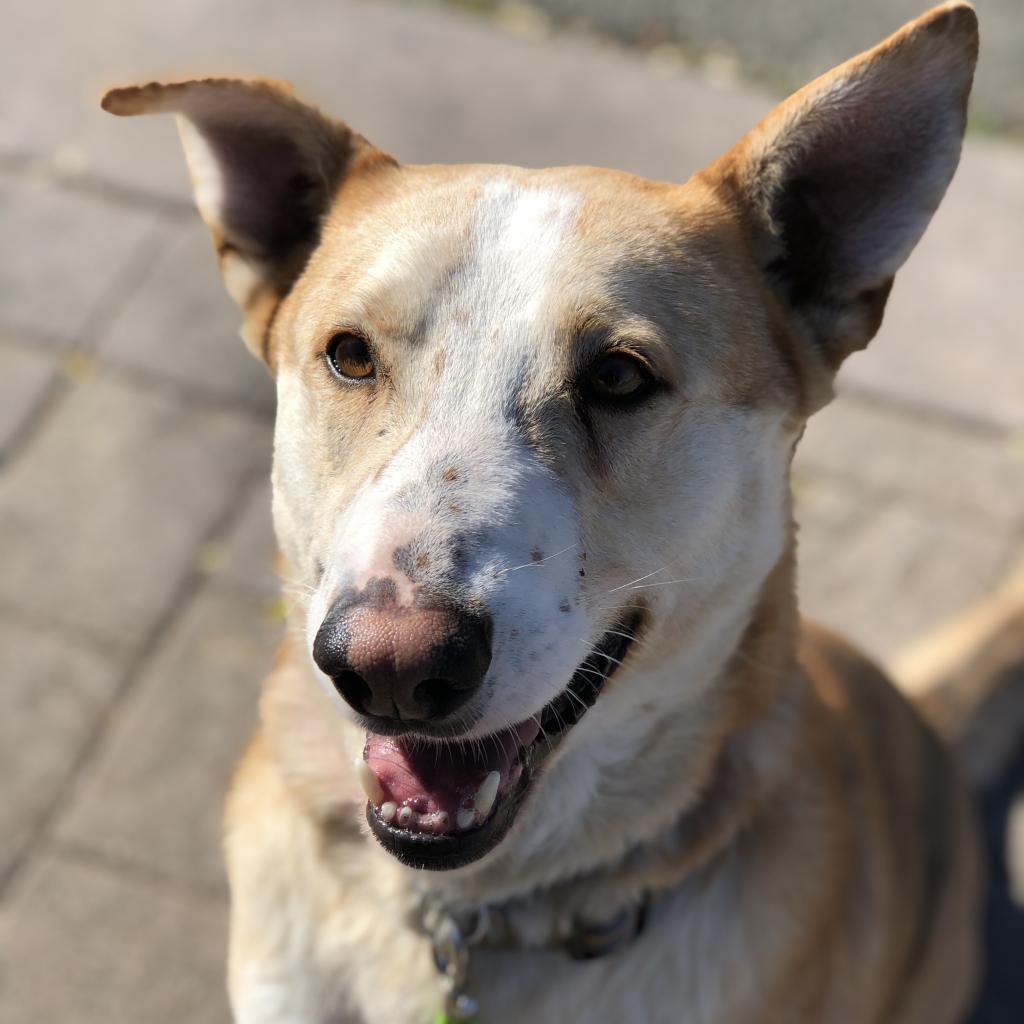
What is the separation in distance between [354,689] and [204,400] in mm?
2879

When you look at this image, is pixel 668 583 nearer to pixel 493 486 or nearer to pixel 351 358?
pixel 493 486

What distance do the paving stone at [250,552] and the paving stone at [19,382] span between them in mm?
865

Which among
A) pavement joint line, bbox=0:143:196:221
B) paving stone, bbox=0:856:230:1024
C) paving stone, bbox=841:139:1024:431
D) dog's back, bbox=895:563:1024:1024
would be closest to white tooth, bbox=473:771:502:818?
paving stone, bbox=0:856:230:1024

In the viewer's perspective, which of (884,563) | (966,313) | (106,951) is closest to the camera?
(106,951)

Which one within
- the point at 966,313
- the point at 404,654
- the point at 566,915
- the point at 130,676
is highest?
the point at 404,654

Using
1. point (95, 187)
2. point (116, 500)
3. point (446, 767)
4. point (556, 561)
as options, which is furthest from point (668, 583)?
point (95, 187)

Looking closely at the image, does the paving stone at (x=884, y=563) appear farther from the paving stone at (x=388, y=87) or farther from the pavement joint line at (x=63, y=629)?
the pavement joint line at (x=63, y=629)

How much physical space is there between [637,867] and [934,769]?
3.55 feet

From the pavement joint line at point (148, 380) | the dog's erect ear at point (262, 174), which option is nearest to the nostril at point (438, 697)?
the dog's erect ear at point (262, 174)

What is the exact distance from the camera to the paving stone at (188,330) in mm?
4664

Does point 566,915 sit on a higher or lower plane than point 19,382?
higher

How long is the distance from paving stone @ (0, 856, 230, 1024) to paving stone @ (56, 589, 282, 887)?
9 cm

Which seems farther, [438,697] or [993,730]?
[993,730]

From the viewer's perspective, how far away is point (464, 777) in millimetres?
2191
